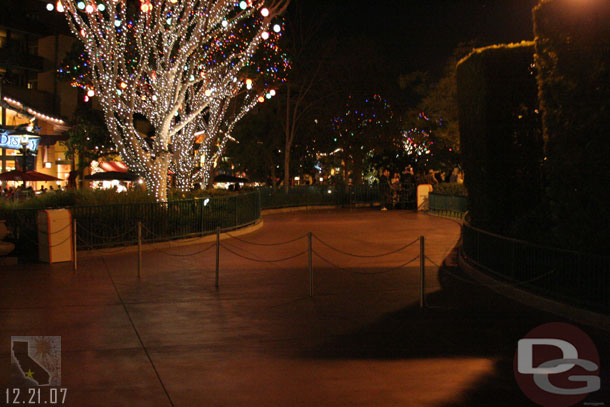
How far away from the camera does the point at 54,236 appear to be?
637 inches

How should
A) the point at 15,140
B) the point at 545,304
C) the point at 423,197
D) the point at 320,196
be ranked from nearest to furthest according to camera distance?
the point at 545,304 → the point at 15,140 → the point at 423,197 → the point at 320,196

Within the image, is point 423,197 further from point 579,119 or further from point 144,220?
point 579,119

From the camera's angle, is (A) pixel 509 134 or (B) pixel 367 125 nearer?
(A) pixel 509 134

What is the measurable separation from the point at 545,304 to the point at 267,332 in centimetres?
450

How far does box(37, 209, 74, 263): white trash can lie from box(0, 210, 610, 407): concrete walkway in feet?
2.02

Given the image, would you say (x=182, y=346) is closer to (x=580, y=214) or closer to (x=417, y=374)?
(x=417, y=374)

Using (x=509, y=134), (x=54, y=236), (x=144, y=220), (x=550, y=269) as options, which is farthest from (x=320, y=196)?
(x=550, y=269)

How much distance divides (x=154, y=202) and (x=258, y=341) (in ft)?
39.1

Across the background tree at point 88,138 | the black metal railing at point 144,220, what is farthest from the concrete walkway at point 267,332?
the background tree at point 88,138

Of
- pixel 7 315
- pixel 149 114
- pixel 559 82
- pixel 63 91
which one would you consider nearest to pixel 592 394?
pixel 559 82

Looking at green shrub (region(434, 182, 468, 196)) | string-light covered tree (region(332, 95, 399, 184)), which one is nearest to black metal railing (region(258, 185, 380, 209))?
string-light covered tree (region(332, 95, 399, 184))

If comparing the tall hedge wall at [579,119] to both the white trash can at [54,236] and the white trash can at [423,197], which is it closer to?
the white trash can at [54,236]

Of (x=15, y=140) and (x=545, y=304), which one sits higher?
(x=15, y=140)

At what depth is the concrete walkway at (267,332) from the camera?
665cm
